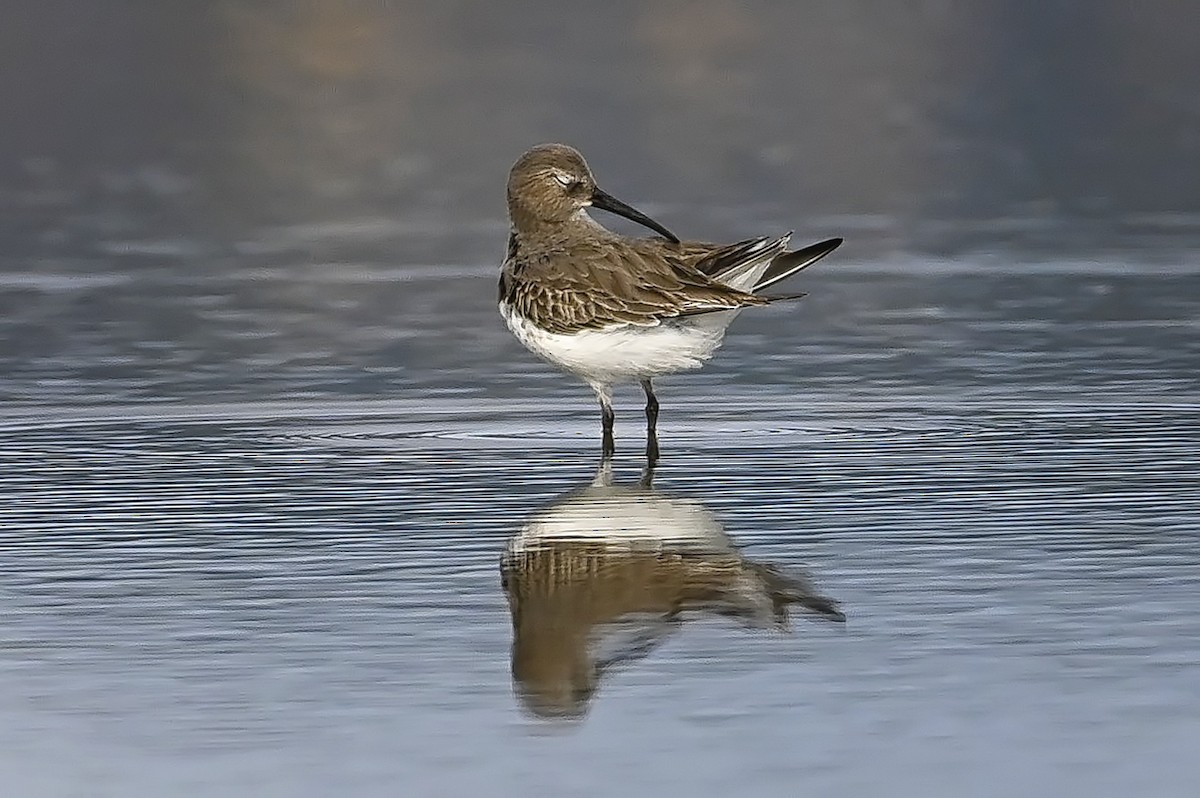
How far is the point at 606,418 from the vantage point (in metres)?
10.9

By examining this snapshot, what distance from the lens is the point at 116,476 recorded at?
10.2 metres

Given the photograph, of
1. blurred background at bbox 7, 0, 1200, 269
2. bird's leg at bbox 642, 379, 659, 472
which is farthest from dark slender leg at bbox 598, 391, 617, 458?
blurred background at bbox 7, 0, 1200, 269

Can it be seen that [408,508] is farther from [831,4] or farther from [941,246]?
[831,4]

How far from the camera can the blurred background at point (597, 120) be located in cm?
1872

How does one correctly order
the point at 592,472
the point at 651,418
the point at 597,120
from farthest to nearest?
the point at 597,120 < the point at 651,418 < the point at 592,472

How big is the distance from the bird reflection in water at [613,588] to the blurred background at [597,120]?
826 centimetres

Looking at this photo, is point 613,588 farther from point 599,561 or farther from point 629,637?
point 629,637

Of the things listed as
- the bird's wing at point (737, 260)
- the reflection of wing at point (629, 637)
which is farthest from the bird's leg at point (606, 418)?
the reflection of wing at point (629, 637)

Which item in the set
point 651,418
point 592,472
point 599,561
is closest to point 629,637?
point 599,561

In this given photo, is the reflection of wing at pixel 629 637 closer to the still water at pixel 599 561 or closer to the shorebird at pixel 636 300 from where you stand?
the still water at pixel 599 561

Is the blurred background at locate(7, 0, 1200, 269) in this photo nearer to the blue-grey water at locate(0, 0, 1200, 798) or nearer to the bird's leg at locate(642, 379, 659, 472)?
the blue-grey water at locate(0, 0, 1200, 798)

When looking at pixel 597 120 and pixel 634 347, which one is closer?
pixel 634 347

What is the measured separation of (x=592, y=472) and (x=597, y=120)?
1371cm

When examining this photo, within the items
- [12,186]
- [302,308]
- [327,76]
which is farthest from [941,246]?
[327,76]
